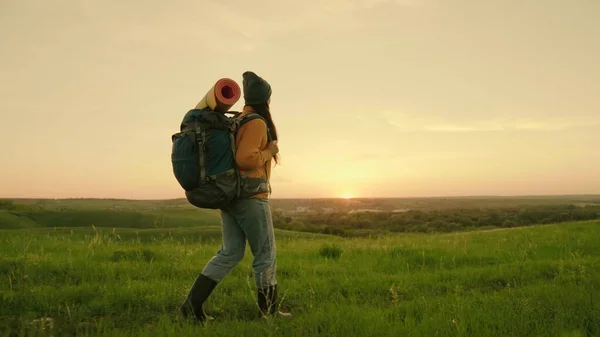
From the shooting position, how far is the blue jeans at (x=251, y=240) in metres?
4.74

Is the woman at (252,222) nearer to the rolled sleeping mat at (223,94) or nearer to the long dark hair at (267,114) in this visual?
the long dark hair at (267,114)

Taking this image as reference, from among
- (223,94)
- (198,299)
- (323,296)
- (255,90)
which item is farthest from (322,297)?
(223,94)

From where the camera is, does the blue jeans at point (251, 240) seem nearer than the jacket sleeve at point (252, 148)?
No

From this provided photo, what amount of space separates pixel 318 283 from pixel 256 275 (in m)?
2.26

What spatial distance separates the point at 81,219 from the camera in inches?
1459

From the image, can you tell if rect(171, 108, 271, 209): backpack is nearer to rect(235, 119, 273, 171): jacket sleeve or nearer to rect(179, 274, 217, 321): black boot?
rect(235, 119, 273, 171): jacket sleeve

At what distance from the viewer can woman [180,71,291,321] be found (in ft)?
15.3

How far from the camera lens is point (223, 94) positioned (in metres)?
4.49

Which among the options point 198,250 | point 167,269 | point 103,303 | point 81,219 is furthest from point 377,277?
point 81,219

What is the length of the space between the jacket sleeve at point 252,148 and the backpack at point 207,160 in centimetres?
9

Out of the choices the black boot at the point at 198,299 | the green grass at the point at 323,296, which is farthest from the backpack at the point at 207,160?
the green grass at the point at 323,296

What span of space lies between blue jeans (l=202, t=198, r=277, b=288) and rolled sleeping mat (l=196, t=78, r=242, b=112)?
106cm

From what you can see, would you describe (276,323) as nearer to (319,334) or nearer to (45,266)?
(319,334)

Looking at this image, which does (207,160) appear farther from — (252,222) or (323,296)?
(323,296)
